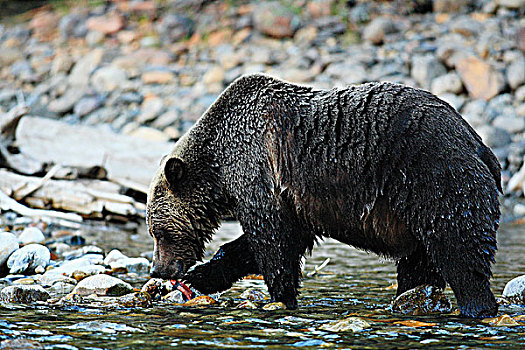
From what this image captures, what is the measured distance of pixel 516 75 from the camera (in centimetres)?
1484

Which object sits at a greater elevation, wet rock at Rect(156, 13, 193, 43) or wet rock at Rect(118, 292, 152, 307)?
wet rock at Rect(156, 13, 193, 43)

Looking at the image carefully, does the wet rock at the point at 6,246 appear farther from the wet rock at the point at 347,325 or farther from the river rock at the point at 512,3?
the river rock at the point at 512,3

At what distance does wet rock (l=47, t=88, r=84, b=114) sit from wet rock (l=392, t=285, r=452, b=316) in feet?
47.5

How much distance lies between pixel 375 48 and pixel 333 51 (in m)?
1.03

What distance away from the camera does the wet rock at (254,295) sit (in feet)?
19.7

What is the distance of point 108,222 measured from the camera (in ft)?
33.5

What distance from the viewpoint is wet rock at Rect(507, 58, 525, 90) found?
14.8 metres

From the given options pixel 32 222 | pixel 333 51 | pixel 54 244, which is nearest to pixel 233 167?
pixel 54 244

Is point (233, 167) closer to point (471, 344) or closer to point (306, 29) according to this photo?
point (471, 344)

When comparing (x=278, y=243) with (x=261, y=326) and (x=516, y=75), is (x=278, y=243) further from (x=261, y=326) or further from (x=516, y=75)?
(x=516, y=75)

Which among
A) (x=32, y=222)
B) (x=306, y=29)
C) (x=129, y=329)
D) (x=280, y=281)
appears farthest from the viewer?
(x=306, y=29)

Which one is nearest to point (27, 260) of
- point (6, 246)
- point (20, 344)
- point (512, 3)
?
point (6, 246)

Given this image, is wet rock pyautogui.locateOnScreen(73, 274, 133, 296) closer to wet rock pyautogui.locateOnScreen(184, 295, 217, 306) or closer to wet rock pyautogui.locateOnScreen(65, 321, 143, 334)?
wet rock pyautogui.locateOnScreen(184, 295, 217, 306)

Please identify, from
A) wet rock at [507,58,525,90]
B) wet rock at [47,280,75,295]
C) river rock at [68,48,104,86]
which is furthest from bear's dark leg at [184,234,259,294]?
river rock at [68,48,104,86]
